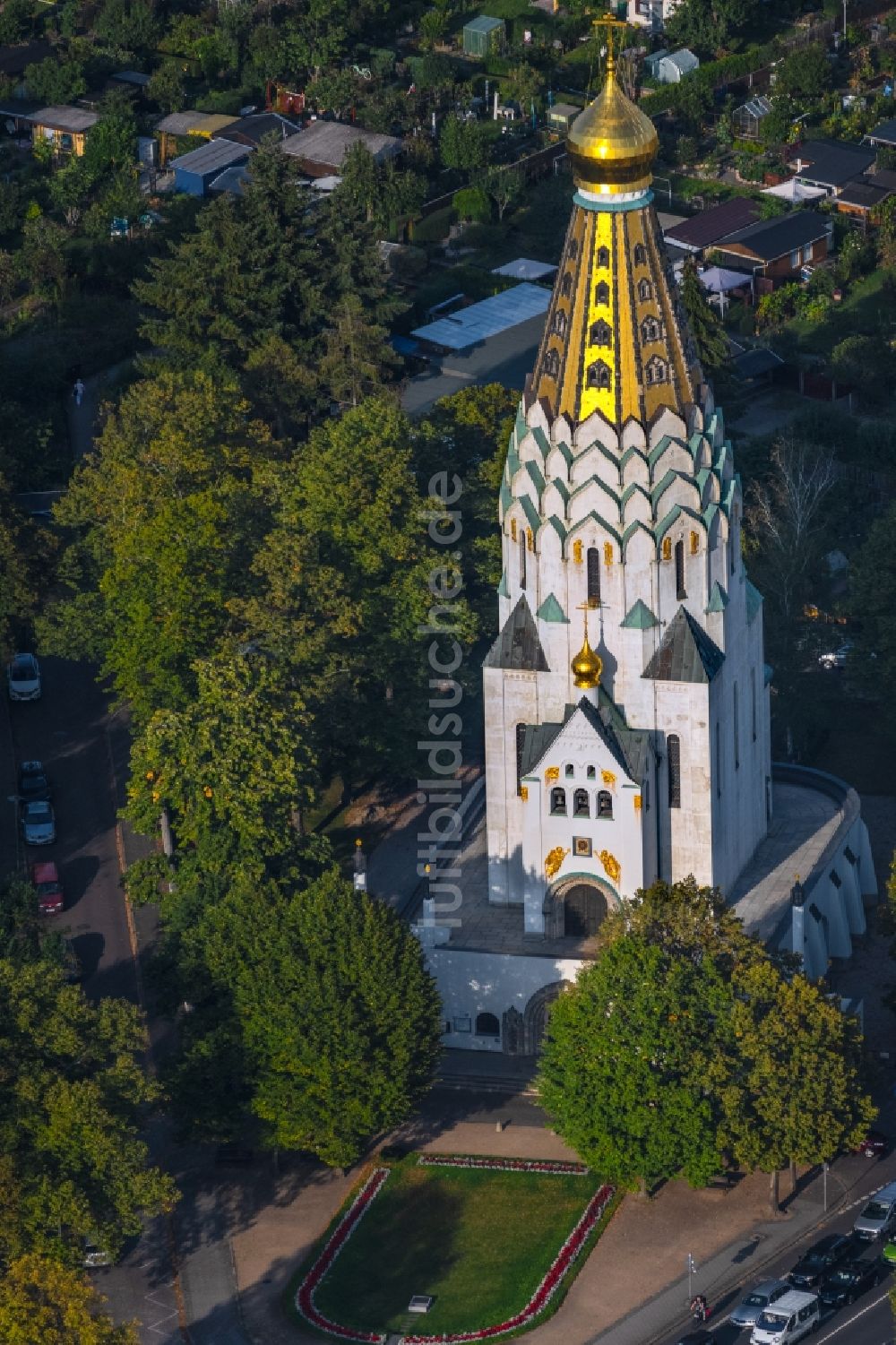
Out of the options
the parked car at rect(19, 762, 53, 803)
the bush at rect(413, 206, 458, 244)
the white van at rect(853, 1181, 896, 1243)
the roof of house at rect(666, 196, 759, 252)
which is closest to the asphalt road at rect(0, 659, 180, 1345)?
the parked car at rect(19, 762, 53, 803)

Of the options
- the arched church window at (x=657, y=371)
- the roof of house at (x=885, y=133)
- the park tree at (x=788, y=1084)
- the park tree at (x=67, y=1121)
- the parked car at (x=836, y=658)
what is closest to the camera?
the park tree at (x=67, y=1121)

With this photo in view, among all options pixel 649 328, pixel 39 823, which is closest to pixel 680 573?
pixel 649 328

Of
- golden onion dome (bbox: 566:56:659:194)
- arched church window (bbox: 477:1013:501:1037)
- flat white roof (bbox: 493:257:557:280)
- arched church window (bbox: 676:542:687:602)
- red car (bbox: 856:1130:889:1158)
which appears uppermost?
golden onion dome (bbox: 566:56:659:194)

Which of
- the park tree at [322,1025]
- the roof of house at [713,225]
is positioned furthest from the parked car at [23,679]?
the roof of house at [713,225]

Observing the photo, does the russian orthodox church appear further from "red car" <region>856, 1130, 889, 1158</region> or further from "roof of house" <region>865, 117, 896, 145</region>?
"roof of house" <region>865, 117, 896, 145</region>

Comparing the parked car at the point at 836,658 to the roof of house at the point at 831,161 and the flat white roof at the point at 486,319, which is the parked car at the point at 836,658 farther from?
the roof of house at the point at 831,161

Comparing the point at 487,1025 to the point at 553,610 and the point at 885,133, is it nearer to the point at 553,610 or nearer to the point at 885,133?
the point at 553,610

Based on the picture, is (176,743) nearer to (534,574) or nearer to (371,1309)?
(534,574)
